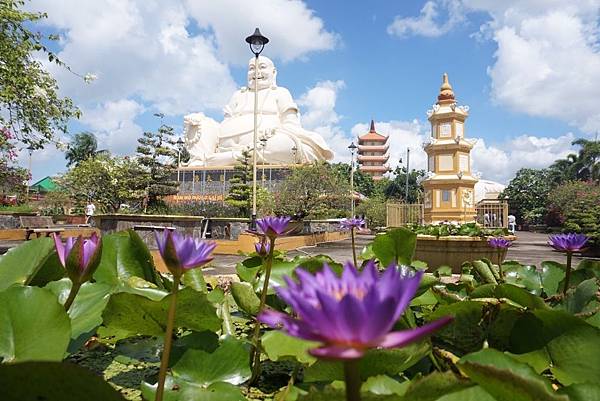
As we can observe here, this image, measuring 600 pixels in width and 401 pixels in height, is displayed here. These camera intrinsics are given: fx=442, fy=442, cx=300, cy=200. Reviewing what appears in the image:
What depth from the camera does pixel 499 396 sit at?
A: 0.46 meters

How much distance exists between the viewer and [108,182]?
1652cm

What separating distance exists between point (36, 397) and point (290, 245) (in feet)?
35.0

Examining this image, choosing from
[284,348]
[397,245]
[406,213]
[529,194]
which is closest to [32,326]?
[284,348]

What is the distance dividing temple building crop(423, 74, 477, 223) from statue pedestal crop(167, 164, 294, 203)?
9.46 metres

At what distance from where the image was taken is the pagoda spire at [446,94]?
1468 centimetres

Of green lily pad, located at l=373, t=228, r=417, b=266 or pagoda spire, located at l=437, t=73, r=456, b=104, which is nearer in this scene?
green lily pad, located at l=373, t=228, r=417, b=266

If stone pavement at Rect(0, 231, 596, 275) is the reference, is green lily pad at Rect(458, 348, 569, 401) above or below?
above

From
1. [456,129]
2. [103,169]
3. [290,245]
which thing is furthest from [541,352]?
[103,169]

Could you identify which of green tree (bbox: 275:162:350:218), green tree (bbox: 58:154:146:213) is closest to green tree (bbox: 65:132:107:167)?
green tree (bbox: 58:154:146:213)

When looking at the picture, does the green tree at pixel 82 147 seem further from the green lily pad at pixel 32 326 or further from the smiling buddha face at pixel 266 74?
the green lily pad at pixel 32 326

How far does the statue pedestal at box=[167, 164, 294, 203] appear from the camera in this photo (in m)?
23.3

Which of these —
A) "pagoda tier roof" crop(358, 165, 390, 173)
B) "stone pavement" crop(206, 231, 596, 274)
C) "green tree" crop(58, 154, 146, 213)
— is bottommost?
"stone pavement" crop(206, 231, 596, 274)

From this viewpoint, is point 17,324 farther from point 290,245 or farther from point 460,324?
point 290,245

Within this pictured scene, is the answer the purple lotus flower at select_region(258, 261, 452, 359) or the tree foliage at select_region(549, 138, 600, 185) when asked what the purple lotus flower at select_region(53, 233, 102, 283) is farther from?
the tree foliage at select_region(549, 138, 600, 185)
